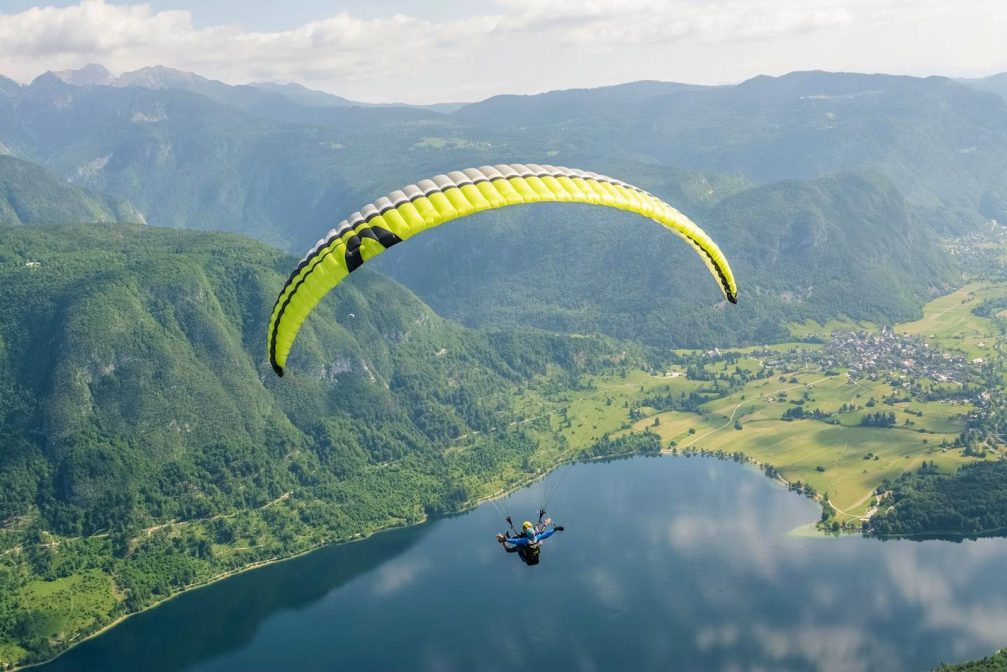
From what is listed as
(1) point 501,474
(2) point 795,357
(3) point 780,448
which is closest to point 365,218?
(1) point 501,474

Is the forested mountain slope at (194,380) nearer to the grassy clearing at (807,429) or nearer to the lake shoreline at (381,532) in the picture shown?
the lake shoreline at (381,532)

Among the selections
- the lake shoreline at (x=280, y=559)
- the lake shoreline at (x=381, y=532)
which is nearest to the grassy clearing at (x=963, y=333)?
the lake shoreline at (x=381, y=532)

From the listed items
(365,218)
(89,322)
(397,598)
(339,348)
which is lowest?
(397,598)

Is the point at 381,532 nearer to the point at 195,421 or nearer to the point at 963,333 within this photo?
the point at 195,421

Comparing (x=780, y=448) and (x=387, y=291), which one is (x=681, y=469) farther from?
(x=387, y=291)

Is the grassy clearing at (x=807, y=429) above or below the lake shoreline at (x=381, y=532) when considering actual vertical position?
above

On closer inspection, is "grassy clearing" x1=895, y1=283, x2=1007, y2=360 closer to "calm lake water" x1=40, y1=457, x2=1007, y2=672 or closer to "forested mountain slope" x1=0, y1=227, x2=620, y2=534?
"forested mountain slope" x1=0, y1=227, x2=620, y2=534
